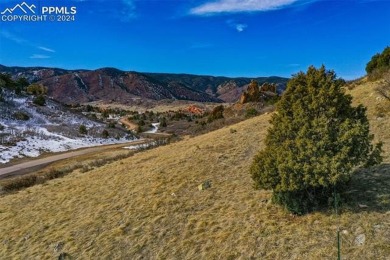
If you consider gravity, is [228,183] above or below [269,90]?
below

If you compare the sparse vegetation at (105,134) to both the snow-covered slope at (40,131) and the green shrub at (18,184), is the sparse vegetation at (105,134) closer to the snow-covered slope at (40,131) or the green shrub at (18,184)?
the snow-covered slope at (40,131)

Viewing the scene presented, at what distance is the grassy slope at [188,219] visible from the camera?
356 inches

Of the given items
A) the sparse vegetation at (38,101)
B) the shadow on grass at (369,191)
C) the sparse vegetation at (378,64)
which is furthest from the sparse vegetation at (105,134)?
the shadow on grass at (369,191)

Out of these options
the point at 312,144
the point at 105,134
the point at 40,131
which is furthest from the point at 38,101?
the point at 312,144

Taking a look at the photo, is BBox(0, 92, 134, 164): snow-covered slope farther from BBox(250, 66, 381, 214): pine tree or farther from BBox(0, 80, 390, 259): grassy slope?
BBox(250, 66, 381, 214): pine tree

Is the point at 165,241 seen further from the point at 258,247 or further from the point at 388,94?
the point at 388,94

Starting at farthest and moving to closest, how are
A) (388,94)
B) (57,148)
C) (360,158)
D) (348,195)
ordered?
(57,148), (388,94), (348,195), (360,158)

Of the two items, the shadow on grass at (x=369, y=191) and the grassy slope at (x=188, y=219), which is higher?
the shadow on grass at (x=369, y=191)

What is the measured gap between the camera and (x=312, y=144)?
378 inches

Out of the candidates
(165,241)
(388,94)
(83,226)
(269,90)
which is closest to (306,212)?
(165,241)

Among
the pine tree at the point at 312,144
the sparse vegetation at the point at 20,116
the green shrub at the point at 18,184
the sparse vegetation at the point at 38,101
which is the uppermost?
the sparse vegetation at the point at 38,101

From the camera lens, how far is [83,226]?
12.7 m

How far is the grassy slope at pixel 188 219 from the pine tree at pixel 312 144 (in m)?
0.77

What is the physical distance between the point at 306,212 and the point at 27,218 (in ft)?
36.5
